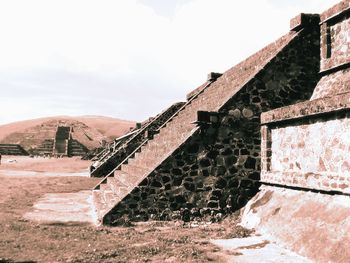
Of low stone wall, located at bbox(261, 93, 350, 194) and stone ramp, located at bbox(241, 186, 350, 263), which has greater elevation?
low stone wall, located at bbox(261, 93, 350, 194)

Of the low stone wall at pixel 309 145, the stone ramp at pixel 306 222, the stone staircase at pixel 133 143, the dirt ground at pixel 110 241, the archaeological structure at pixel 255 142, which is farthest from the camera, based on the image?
the stone staircase at pixel 133 143

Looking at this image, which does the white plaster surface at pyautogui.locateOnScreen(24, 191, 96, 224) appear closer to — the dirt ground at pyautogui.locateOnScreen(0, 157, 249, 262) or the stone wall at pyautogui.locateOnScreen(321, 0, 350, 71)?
the dirt ground at pyautogui.locateOnScreen(0, 157, 249, 262)

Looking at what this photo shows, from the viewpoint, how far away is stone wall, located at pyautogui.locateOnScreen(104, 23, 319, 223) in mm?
10109

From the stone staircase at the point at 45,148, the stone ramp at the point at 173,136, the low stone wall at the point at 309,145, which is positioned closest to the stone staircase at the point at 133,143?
the stone ramp at the point at 173,136

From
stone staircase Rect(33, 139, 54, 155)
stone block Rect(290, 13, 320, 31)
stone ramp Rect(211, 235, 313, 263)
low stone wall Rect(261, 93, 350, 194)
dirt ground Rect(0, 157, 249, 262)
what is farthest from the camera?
stone staircase Rect(33, 139, 54, 155)

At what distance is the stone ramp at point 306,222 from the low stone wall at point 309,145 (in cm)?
26

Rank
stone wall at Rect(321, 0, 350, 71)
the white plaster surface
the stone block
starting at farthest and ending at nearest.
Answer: the stone block, the white plaster surface, stone wall at Rect(321, 0, 350, 71)

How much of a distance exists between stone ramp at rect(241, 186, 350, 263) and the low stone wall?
0.26 meters

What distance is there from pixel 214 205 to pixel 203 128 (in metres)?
1.98

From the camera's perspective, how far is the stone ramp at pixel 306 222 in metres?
6.29

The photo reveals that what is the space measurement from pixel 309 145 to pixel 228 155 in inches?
96.7

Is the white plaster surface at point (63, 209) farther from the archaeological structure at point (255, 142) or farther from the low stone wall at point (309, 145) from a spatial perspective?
the low stone wall at point (309, 145)

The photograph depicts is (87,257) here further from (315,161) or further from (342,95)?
(342,95)

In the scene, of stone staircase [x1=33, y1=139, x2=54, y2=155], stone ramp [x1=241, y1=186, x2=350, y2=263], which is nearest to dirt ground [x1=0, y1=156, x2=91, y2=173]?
stone staircase [x1=33, y1=139, x2=54, y2=155]
